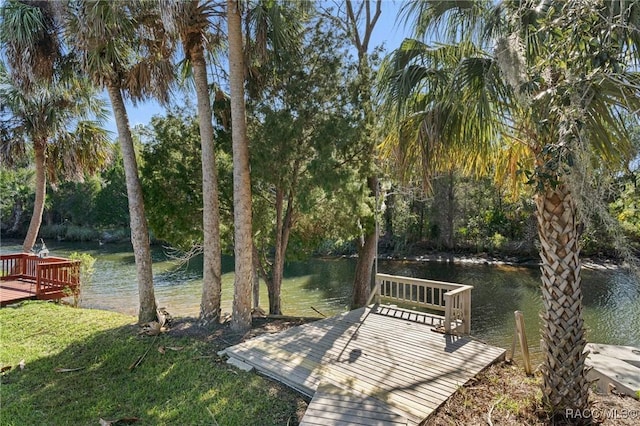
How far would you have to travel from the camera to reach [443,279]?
717 inches

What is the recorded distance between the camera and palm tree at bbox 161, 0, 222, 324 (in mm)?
6168

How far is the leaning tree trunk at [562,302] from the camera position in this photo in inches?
138

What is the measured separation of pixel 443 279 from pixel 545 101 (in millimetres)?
16468

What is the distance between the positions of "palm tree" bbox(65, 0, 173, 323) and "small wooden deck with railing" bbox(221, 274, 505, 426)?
283cm

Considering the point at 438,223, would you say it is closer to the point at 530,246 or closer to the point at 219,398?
the point at 530,246

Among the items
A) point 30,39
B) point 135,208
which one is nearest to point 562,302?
point 135,208

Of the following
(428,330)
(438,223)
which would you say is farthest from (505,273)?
(428,330)

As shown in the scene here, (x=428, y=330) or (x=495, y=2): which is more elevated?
(x=495, y=2)

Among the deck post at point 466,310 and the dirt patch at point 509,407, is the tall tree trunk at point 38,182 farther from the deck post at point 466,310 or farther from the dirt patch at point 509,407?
the dirt patch at point 509,407

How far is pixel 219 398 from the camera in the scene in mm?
4184

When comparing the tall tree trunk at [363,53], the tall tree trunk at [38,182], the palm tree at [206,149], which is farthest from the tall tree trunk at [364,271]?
the tall tree trunk at [38,182]

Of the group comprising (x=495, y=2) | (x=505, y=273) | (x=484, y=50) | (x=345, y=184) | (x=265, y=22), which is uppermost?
(x=265, y=22)

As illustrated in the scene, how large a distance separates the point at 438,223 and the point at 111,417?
79.8 ft

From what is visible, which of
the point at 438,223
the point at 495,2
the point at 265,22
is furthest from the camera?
the point at 438,223
